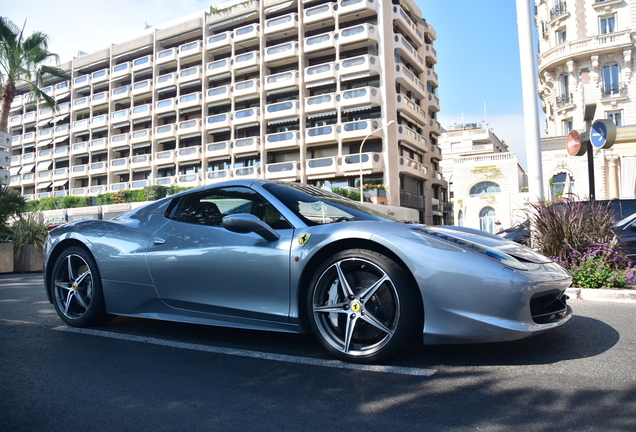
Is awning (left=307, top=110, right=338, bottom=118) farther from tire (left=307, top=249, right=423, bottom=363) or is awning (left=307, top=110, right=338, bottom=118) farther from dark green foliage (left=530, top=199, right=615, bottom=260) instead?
tire (left=307, top=249, right=423, bottom=363)

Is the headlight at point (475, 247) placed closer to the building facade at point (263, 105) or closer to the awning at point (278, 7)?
the building facade at point (263, 105)

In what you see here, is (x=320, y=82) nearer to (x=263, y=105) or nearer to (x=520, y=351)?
(x=263, y=105)

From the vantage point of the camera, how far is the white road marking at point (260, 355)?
8.45 ft

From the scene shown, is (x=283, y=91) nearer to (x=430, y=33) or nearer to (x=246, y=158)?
(x=246, y=158)

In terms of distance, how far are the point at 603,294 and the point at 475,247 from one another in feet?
11.9

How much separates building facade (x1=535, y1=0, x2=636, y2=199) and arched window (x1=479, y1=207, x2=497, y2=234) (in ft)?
18.4

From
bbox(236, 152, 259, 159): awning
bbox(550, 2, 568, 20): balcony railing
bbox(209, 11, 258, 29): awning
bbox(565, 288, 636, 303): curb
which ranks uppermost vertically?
bbox(209, 11, 258, 29): awning

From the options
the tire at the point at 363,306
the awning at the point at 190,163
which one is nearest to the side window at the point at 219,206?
the tire at the point at 363,306

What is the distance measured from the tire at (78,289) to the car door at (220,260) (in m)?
0.70

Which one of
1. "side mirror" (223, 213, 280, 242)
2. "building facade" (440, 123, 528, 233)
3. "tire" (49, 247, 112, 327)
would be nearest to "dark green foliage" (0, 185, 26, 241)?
"tire" (49, 247, 112, 327)

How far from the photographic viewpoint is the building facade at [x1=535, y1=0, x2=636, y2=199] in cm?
Result: 3069

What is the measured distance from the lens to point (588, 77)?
34.5 meters

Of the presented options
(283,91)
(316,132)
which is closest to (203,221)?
(316,132)

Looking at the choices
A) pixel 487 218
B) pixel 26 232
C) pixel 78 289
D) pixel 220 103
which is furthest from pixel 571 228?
pixel 220 103
